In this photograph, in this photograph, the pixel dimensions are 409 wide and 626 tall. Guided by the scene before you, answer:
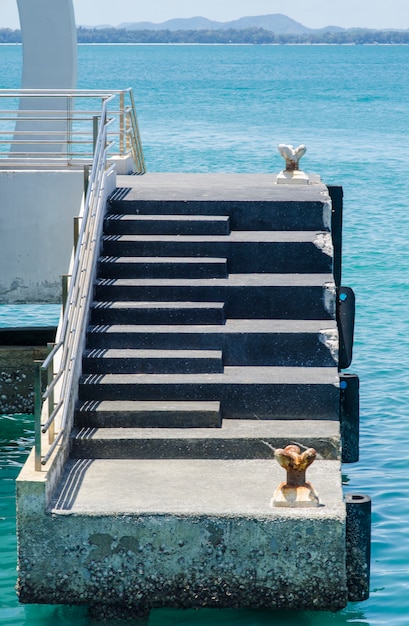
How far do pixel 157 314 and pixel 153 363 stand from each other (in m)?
0.69

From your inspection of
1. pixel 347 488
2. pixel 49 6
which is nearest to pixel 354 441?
pixel 347 488

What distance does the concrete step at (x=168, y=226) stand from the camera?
12.5 m

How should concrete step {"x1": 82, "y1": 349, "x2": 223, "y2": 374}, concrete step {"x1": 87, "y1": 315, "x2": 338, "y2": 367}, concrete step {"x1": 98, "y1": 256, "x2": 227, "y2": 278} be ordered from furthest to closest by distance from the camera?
concrete step {"x1": 98, "y1": 256, "x2": 227, "y2": 278}
concrete step {"x1": 87, "y1": 315, "x2": 338, "y2": 367}
concrete step {"x1": 82, "y1": 349, "x2": 223, "y2": 374}

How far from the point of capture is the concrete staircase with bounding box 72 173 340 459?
1033cm

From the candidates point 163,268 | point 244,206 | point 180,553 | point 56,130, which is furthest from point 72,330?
point 56,130

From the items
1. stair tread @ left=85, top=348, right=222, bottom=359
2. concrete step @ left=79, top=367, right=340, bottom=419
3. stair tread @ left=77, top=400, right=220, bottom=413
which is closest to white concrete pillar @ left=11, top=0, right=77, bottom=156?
stair tread @ left=85, top=348, right=222, bottom=359

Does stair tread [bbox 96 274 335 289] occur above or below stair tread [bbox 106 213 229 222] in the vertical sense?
below

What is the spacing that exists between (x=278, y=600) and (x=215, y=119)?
5900 cm

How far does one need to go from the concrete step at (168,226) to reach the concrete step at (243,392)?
2210 millimetres

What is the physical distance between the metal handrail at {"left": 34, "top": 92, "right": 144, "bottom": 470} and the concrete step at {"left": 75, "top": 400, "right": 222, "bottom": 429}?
212mm

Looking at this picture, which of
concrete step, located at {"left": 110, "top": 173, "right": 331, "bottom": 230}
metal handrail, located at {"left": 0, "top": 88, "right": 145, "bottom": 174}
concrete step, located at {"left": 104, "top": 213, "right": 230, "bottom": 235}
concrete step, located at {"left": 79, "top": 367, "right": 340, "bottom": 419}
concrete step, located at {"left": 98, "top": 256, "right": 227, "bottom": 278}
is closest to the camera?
concrete step, located at {"left": 79, "top": 367, "right": 340, "bottom": 419}

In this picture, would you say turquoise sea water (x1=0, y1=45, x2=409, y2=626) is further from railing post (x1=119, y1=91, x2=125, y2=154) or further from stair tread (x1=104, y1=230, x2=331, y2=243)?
railing post (x1=119, y1=91, x2=125, y2=154)

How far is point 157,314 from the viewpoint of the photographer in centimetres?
1152

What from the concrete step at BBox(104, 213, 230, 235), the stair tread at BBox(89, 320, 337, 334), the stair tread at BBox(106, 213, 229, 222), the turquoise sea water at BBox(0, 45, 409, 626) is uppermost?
the stair tread at BBox(106, 213, 229, 222)
